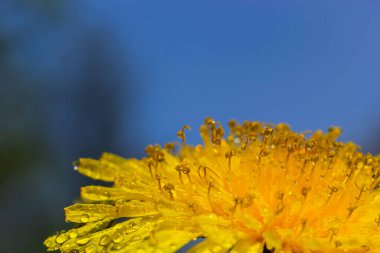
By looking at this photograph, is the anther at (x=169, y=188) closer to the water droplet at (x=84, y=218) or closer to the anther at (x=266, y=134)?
the water droplet at (x=84, y=218)

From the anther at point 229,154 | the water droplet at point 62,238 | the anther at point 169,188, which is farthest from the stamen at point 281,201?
the water droplet at point 62,238

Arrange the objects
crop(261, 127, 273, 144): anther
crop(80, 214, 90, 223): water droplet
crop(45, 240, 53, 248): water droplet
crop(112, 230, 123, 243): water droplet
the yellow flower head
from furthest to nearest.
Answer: crop(261, 127, 273, 144): anther, crop(80, 214, 90, 223): water droplet, crop(45, 240, 53, 248): water droplet, crop(112, 230, 123, 243): water droplet, the yellow flower head

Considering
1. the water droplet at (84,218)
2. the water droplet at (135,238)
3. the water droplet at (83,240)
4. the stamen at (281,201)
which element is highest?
the water droplet at (84,218)

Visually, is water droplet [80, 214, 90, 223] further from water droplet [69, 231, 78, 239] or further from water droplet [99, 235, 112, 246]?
water droplet [99, 235, 112, 246]

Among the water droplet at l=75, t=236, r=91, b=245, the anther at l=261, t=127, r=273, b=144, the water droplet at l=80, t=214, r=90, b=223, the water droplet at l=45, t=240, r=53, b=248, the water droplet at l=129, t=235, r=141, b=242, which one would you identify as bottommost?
the water droplet at l=129, t=235, r=141, b=242

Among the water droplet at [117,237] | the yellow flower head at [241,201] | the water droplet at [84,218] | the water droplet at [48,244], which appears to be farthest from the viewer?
the water droplet at [84,218]

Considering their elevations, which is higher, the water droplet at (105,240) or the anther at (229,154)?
the anther at (229,154)

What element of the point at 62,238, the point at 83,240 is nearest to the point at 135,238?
the point at 83,240

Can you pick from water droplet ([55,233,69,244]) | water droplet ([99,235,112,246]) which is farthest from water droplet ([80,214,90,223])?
water droplet ([99,235,112,246])
